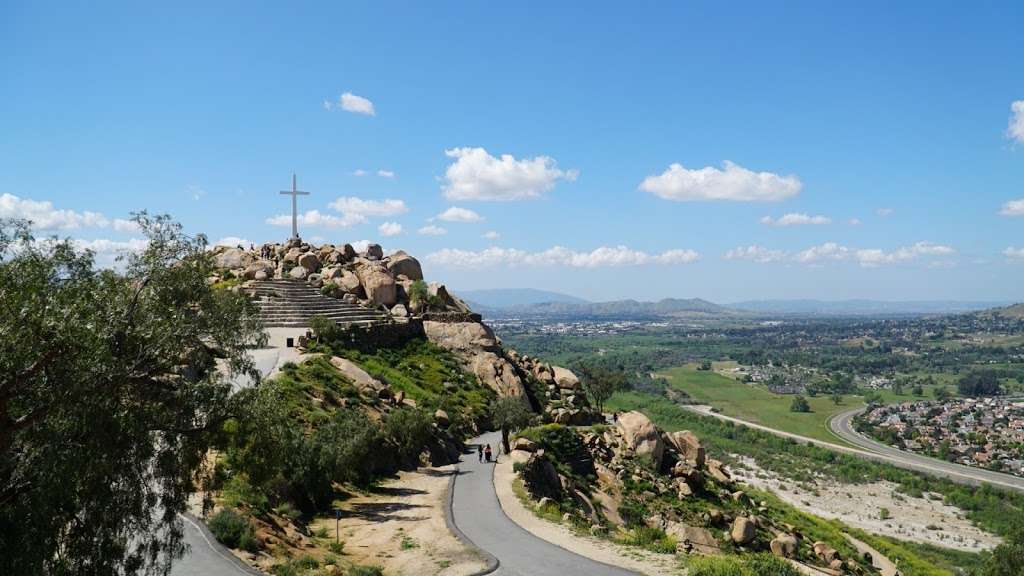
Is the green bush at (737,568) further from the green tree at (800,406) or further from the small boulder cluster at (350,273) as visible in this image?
the green tree at (800,406)

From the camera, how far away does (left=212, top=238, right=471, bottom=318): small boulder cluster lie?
6481cm

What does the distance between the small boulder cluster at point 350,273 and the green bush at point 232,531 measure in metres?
43.2

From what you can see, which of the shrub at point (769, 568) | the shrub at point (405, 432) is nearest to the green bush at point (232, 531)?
the shrub at point (769, 568)

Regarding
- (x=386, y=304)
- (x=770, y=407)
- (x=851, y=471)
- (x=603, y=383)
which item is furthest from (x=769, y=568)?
(x=770, y=407)

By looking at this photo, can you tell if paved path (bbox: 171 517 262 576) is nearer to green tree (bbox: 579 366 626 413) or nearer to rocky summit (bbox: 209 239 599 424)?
rocky summit (bbox: 209 239 599 424)

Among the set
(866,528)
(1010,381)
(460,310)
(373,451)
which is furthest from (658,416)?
(1010,381)

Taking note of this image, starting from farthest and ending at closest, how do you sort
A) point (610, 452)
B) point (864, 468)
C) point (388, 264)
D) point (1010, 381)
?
1. point (1010, 381)
2. point (864, 468)
3. point (388, 264)
4. point (610, 452)

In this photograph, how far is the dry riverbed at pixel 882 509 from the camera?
223 feet

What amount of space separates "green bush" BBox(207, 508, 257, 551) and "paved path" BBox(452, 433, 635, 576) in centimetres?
733

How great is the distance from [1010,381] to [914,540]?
174 metres

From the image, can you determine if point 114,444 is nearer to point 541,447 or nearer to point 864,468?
point 541,447

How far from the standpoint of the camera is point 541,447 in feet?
128

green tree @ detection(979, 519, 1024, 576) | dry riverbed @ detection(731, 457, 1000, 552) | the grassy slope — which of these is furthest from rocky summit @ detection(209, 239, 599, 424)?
the grassy slope

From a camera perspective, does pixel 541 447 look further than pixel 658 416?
No
